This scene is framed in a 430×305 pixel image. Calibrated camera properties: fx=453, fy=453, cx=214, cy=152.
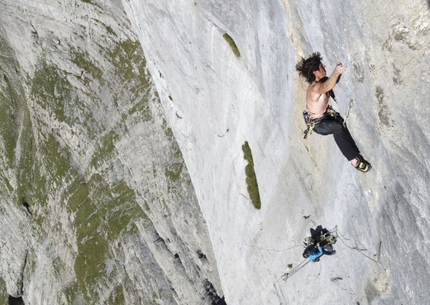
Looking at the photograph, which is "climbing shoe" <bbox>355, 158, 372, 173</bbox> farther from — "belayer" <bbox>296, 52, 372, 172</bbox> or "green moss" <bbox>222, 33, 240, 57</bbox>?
"green moss" <bbox>222, 33, 240, 57</bbox>

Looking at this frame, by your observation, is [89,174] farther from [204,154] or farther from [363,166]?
[363,166]

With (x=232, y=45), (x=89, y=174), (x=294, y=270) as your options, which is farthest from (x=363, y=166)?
(x=89, y=174)

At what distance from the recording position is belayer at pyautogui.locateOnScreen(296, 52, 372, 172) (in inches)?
474

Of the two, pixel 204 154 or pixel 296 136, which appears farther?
pixel 204 154

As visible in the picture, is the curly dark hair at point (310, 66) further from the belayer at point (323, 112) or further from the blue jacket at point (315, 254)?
the blue jacket at point (315, 254)

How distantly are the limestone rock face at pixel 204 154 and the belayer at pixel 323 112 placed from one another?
0.29m

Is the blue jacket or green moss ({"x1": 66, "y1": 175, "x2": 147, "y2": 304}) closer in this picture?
the blue jacket

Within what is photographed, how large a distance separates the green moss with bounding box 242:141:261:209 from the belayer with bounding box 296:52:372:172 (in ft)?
24.8

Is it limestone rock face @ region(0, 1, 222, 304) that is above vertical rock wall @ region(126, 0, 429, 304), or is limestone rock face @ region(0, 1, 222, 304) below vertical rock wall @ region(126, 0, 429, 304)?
above

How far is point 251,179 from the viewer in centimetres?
2102

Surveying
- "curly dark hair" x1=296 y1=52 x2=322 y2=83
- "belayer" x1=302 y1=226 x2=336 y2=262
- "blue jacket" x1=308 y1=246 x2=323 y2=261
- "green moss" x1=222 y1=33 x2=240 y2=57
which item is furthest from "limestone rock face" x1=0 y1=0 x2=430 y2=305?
"blue jacket" x1=308 y1=246 x2=323 y2=261

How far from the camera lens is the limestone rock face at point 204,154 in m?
10.5

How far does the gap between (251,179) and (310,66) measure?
378 inches

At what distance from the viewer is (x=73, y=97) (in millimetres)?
38156
